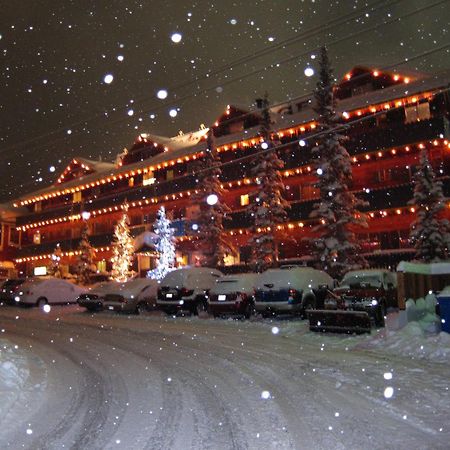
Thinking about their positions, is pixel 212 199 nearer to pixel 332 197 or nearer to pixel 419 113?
pixel 332 197

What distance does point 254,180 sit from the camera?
98.2ft

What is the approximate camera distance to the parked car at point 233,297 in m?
18.7

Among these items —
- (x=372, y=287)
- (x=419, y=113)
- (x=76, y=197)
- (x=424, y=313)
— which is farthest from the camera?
(x=76, y=197)

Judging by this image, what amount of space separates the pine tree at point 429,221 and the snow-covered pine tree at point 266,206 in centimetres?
753

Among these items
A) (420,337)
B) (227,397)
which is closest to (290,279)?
(420,337)

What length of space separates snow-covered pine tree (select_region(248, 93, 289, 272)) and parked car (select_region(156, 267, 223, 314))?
312 inches

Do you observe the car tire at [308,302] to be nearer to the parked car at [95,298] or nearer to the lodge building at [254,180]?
the lodge building at [254,180]

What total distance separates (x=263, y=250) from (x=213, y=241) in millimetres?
5137

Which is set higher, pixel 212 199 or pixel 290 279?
pixel 212 199

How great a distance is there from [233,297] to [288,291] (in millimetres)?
2305

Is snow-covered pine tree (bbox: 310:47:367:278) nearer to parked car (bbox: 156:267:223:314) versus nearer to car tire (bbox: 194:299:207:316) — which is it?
parked car (bbox: 156:267:223:314)

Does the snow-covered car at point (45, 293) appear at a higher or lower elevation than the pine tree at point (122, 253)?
lower

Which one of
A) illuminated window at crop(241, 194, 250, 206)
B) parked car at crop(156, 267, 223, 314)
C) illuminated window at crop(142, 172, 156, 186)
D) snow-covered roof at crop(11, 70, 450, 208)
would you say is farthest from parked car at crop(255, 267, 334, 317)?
illuminated window at crop(142, 172, 156, 186)

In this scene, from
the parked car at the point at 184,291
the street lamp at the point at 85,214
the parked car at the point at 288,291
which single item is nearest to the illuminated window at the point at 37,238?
the street lamp at the point at 85,214
